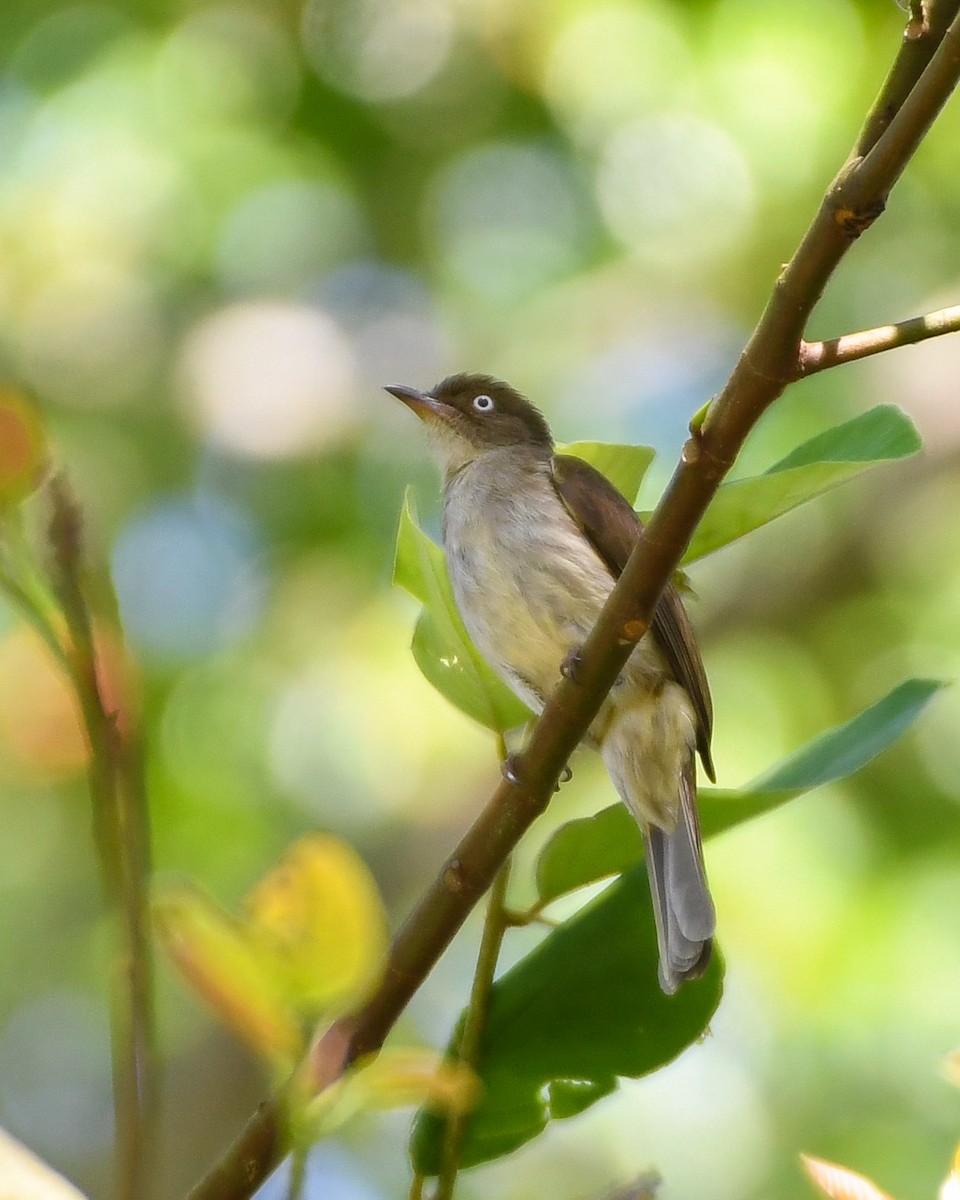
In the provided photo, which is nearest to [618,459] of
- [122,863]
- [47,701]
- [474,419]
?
[47,701]

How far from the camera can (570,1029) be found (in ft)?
6.09

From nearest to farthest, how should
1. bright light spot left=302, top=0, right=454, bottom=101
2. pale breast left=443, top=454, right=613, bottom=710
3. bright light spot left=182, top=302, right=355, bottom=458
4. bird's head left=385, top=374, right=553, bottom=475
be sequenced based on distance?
pale breast left=443, top=454, right=613, bottom=710 < bird's head left=385, top=374, right=553, bottom=475 < bright light spot left=182, top=302, right=355, bottom=458 < bright light spot left=302, top=0, right=454, bottom=101

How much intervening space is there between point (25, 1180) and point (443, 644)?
143 cm

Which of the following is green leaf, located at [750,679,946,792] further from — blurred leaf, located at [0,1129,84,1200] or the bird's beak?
the bird's beak

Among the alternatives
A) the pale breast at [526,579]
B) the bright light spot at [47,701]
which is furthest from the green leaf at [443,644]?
the pale breast at [526,579]

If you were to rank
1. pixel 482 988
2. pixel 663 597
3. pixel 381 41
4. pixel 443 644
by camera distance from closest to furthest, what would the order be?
1. pixel 482 988
2. pixel 443 644
3. pixel 663 597
4. pixel 381 41

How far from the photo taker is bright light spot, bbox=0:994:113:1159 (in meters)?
7.66

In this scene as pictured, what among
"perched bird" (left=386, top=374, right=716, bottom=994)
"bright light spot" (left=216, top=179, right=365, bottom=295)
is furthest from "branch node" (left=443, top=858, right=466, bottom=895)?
"bright light spot" (left=216, top=179, right=365, bottom=295)

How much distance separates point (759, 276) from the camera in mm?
7941

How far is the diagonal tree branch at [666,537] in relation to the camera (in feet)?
4.94

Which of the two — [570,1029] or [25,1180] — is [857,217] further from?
[25,1180]

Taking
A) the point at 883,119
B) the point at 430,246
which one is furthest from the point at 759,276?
the point at 883,119

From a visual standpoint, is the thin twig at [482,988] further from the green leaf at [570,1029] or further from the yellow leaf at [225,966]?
the yellow leaf at [225,966]

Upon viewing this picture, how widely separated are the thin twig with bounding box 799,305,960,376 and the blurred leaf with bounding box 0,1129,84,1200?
1.04 meters
